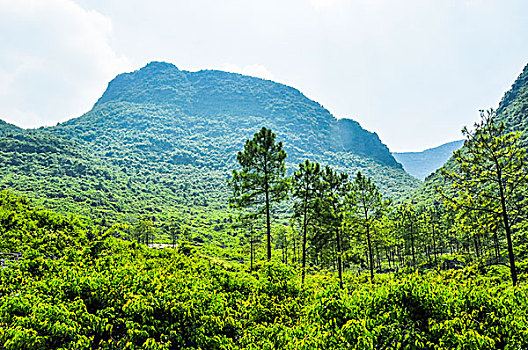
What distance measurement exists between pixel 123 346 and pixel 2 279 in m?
2.77

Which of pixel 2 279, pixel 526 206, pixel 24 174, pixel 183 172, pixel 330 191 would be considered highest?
pixel 183 172

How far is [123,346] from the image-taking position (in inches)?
173

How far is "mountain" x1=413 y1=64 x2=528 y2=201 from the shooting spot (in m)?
110

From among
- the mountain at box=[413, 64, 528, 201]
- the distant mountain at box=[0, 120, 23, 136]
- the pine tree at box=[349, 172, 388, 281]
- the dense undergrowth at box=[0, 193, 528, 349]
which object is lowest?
the dense undergrowth at box=[0, 193, 528, 349]

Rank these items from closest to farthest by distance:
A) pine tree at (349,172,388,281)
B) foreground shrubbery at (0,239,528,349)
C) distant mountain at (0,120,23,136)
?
foreground shrubbery at (0,239,528,349) → pine tree at (349,172,388,281) → distant mountain at (0,120,23,136)

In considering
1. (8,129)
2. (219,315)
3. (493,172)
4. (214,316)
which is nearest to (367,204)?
(493,172)

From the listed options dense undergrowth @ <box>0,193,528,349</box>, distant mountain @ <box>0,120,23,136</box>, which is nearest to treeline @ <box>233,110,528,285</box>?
dense undergrowth @ <box>0,193,528,349</box>

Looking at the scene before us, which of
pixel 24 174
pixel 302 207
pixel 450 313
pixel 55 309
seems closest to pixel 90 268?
pixel 55 309

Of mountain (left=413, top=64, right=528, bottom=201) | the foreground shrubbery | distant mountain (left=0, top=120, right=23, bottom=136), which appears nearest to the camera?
the foreground shrubbery

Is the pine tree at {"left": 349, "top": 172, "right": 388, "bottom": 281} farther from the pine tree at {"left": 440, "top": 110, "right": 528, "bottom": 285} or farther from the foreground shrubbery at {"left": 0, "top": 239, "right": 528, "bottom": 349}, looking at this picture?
the foreground shrubbery at {"left": 0, "top": 239, "right": 528, "bottom": 349}

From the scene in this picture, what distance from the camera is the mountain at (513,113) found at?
110m

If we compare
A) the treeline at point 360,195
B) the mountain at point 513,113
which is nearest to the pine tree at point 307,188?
the treeline at point 360,195

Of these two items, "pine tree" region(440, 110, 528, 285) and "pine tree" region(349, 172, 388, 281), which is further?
"pine tree" region(349, 172, 388, 281)

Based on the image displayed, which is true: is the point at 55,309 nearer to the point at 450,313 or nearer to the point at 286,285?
the point at 286,285
